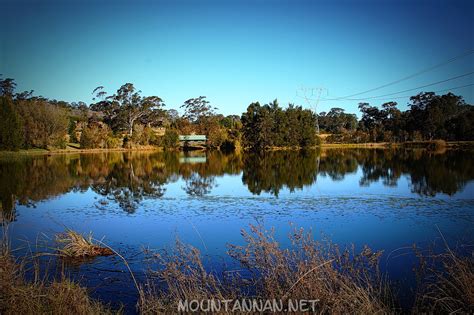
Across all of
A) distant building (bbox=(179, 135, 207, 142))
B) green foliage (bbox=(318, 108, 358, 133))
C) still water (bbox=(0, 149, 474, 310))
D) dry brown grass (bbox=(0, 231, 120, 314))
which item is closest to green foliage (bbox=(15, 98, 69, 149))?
distant building (bbox=(179, 135, 207, 142))

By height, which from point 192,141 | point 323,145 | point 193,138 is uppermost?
point 193,138

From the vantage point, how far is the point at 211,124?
83.4m

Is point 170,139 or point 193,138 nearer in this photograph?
point 170,139

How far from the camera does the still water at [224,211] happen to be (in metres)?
9.98

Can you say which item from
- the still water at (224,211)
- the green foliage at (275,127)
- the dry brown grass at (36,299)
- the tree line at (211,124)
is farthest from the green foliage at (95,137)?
the dry brown grass at (36,299)

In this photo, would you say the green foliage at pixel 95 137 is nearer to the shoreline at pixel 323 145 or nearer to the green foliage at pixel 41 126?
the shoreline at pixel 323 145

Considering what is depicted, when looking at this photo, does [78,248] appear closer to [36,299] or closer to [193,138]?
[36,299]

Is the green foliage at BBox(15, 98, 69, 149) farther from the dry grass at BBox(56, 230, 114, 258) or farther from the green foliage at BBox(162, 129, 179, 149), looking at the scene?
the dry grass at BBox(56, 230, 114, 258)

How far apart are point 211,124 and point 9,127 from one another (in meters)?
38.7

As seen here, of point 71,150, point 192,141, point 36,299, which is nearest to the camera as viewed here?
point 36,299

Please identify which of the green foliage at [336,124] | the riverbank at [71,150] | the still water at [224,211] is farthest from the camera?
the green foliage at [336,124]

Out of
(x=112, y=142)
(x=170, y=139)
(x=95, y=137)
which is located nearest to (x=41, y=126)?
(x=95, y=137)

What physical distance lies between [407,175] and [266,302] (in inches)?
949

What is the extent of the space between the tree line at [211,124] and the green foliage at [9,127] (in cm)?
212
